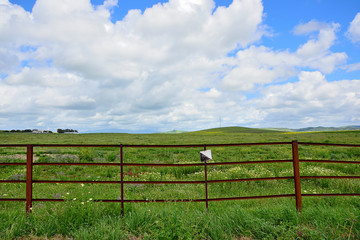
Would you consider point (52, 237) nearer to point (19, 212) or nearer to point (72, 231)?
point (72, 231)

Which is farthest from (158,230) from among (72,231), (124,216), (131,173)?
(131,173)

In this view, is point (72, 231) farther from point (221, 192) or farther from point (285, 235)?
point (221, 192)

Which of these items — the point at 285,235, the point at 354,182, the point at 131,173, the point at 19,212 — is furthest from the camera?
the point at 131,173

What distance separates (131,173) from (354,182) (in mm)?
8869

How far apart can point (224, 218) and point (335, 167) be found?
10043 millimetres

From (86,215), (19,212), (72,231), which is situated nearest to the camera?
(72,231)

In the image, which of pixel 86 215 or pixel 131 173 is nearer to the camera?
pixel 86 215

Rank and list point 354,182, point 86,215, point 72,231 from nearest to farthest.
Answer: point 72,231
point 86,215
point 354,182

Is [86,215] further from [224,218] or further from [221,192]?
[221,192]

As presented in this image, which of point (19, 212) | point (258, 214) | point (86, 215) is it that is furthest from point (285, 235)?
point (19, 212)

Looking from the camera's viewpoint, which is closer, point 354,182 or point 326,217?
point 326,217

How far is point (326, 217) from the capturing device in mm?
4590

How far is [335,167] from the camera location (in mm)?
11703

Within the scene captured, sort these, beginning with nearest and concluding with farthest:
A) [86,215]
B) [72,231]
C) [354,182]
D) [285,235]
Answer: [285,235]
[72,231]
[86,215]
[354,182]
